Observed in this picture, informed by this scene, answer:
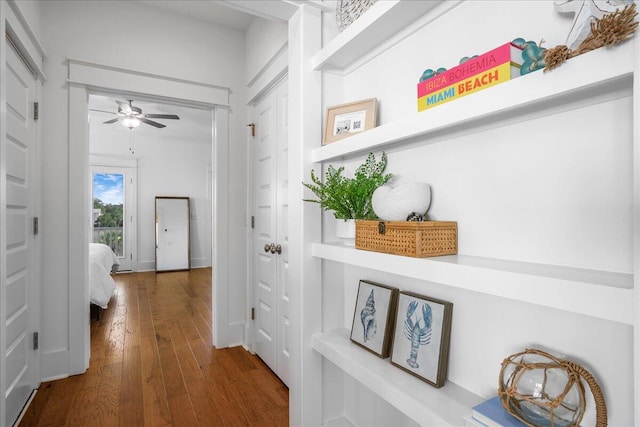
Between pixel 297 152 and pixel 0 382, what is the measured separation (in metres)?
1.68

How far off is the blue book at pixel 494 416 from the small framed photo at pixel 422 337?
7.8 inches

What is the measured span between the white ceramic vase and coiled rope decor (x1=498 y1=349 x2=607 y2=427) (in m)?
0.69

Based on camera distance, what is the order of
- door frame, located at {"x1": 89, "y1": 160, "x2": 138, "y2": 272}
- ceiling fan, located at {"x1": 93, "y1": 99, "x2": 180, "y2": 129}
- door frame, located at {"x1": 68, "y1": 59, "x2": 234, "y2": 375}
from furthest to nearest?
door frame, located at {"x1": 89, "y1": 160, "x2": 138, "y2": 272} → ceiling fan, located at {"x1": 93, "y1": 99, "x2": 180, "y2": 129} → door frame, located at {"x1": 68, "y1": 59, "x2": 234, "y2": 375}

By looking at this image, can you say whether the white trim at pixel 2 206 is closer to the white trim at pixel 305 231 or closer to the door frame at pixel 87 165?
the door frame at pixel 87 165

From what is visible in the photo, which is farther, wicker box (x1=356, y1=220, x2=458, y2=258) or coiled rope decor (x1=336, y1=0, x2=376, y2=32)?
coiled rope decor (x1=336, y1=0, x2=376, y2=32)

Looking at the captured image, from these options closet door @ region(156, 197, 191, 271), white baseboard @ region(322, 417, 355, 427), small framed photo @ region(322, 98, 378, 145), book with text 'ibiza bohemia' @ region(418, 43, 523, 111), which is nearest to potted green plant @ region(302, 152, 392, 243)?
small framed photo @ region(322, 98, 378, 145)

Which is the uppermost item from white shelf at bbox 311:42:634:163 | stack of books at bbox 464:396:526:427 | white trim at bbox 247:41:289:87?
white trim at bbox 247:41:289:87

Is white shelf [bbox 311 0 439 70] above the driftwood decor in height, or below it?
above

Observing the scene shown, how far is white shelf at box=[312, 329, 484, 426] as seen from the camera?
0.90 m

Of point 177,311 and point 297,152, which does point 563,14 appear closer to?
point 297,152

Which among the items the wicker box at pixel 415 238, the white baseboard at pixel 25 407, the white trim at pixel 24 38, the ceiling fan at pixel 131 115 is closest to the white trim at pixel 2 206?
the white trim at pixel 24 38

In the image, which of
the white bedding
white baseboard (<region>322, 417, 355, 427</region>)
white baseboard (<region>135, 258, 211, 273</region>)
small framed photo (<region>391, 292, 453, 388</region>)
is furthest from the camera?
white baseboard (<region>135, 258, 211, 273</region>)

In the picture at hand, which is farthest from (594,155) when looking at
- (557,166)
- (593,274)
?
(593,274)

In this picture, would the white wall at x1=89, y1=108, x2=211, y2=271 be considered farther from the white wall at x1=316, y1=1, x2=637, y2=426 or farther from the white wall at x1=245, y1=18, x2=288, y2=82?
the white wall at x1=316, y1=1, x2=637, y2=426
